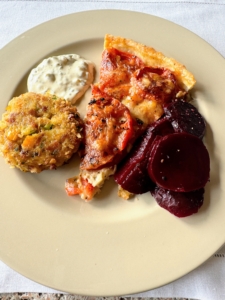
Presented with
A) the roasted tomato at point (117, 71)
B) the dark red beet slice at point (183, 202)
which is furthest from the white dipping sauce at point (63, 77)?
the dark red beet slice at point (183, 202)

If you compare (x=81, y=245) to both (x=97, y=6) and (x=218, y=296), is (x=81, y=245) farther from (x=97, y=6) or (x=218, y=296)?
(x=97, y=6)

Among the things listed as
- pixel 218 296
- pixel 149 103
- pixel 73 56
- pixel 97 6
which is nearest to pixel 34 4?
pixel 97 6

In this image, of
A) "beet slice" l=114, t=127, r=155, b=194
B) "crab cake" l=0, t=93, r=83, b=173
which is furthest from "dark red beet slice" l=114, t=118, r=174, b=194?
"crab cake" l=0, t=93, r=83, b=173

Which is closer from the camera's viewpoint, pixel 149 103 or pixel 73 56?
pixel 149 103

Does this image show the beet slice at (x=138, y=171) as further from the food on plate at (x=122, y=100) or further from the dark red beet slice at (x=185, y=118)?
the dark red beet slice at (x=185, y=118)

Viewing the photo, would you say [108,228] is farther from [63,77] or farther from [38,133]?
[63,77]
